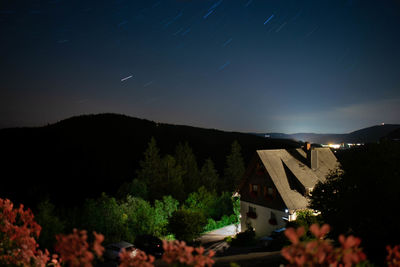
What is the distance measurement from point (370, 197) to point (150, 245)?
16.8 meters

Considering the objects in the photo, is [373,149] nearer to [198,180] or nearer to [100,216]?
[100,216]

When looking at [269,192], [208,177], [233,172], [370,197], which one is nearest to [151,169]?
[208,177]

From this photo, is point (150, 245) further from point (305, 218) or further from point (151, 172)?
point (151, 172)

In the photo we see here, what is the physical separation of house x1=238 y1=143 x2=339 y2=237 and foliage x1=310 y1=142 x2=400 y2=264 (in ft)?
42.8

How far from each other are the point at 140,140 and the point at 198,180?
6709 centimetres

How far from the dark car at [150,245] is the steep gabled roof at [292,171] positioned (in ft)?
42.1

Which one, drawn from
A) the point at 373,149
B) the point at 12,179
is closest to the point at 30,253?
the point at 373,149

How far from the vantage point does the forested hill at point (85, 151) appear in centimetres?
8094

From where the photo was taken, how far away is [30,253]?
4.68m

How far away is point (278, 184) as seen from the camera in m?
28.6

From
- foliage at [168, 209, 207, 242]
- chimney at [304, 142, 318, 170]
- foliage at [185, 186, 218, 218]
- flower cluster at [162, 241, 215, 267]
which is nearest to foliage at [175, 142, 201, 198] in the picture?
foliage at [185, 186, 218, 218]

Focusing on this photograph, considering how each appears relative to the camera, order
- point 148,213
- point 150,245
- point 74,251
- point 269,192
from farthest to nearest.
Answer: point 148,213
point 269,192
point 150,245
point 74,251

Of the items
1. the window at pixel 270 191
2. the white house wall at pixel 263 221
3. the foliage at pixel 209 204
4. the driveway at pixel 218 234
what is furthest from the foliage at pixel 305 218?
the foliage at pixel 209 204

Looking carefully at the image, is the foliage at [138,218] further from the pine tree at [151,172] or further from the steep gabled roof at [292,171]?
the pine tree at [151,172]
